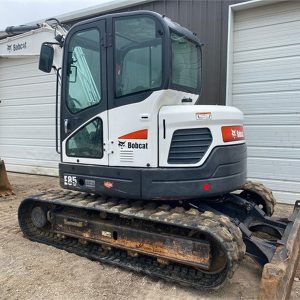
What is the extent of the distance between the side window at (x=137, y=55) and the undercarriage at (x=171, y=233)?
128 centimetres

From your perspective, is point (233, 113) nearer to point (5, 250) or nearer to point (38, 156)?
point (5, 250)

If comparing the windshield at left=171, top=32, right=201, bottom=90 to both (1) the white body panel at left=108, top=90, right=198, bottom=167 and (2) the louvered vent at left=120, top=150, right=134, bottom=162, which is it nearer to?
(1) the white body panel at left=108, top=90, right=198, bottom=167

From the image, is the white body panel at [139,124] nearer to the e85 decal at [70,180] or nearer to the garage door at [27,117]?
the e85 decal at [70,180]

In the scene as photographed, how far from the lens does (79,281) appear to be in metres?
3.50

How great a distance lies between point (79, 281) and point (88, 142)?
4.91ft

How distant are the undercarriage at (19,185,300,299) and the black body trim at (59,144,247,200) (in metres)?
0.18

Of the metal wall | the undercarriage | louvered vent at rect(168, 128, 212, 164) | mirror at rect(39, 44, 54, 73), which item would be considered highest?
the metal wall

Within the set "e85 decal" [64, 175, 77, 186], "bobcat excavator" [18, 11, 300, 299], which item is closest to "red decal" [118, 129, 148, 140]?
"bobcat excavator" [18, 11, 300, 299]

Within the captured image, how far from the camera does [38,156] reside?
9906 millimetres

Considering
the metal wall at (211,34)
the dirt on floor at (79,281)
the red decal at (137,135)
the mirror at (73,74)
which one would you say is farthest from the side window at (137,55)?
the metal wall at (211,34)

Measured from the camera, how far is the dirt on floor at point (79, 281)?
3.27 metres

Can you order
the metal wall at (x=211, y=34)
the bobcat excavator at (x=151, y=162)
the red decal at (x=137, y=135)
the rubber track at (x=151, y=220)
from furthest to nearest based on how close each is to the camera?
the metal wall at (x=211, y=34) → the red decal at (x=137, y=135) → the bobcat excavator at (x=151, y=162) → the rubber track at (x=151, y=220)

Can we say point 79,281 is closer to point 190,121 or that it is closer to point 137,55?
point 190,121

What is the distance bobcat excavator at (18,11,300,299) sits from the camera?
11.2 feet
